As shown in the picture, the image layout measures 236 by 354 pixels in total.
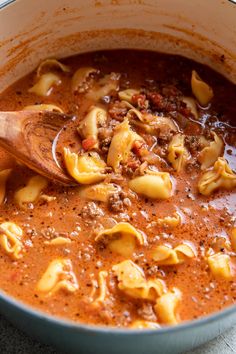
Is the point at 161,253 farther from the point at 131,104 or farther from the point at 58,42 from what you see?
the point at 58,42

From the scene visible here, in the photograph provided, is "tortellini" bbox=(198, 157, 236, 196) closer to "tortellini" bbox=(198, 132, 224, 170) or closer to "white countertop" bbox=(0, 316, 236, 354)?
"tortellini" bbox=(198, 132, 224, 170)

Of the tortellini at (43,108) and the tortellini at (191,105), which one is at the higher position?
the tortellini at (43,108)

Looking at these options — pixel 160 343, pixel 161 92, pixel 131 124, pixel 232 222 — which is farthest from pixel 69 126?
pixel 160 343

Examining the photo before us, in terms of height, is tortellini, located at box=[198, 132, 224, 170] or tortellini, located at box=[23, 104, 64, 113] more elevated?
tortellini, located at box=[23, 104, 64, 113]

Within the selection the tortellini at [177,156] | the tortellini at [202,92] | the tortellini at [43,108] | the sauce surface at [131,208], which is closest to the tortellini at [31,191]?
the sauce surface at [131,208]

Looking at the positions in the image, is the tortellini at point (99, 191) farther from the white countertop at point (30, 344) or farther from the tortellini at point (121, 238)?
the white countertop at point (30, 344)

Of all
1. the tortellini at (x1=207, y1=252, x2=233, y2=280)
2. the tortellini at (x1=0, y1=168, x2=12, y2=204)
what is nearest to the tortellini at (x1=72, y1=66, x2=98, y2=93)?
the tortellini at (x1=0, y1=168, x2=12, y2=204)
